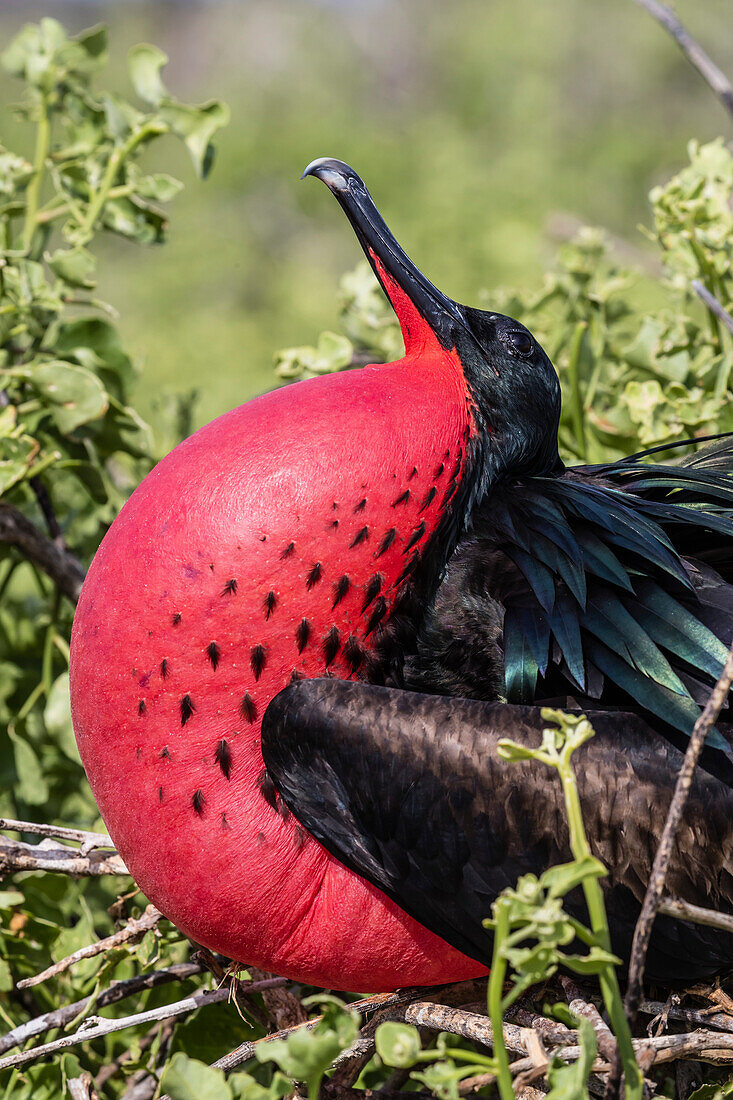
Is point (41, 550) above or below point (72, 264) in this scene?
below

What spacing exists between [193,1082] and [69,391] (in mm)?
1220

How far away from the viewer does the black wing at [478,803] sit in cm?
133

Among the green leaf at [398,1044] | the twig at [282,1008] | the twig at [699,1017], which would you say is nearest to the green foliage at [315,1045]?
the green leaf at [398,1044]

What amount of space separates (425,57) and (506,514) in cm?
1065

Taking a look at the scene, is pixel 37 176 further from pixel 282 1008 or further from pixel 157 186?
pixel 282 1008

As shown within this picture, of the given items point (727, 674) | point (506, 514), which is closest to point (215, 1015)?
point (506, 514)

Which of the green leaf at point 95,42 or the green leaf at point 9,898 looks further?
the green leaf at point 95,42

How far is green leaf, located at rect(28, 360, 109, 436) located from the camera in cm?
195

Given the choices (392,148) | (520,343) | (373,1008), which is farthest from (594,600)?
(392,148)

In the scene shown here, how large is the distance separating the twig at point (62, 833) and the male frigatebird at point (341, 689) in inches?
8.4

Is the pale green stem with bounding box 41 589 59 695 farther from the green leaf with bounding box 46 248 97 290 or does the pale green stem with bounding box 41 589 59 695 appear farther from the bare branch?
the green leaf with bounding box 46 248 97 290

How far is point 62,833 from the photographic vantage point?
165 cm

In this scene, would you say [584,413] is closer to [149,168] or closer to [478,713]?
[478,713]

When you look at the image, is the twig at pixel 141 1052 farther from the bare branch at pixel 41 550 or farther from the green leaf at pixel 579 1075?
the green leaf at pixel 579 1075
